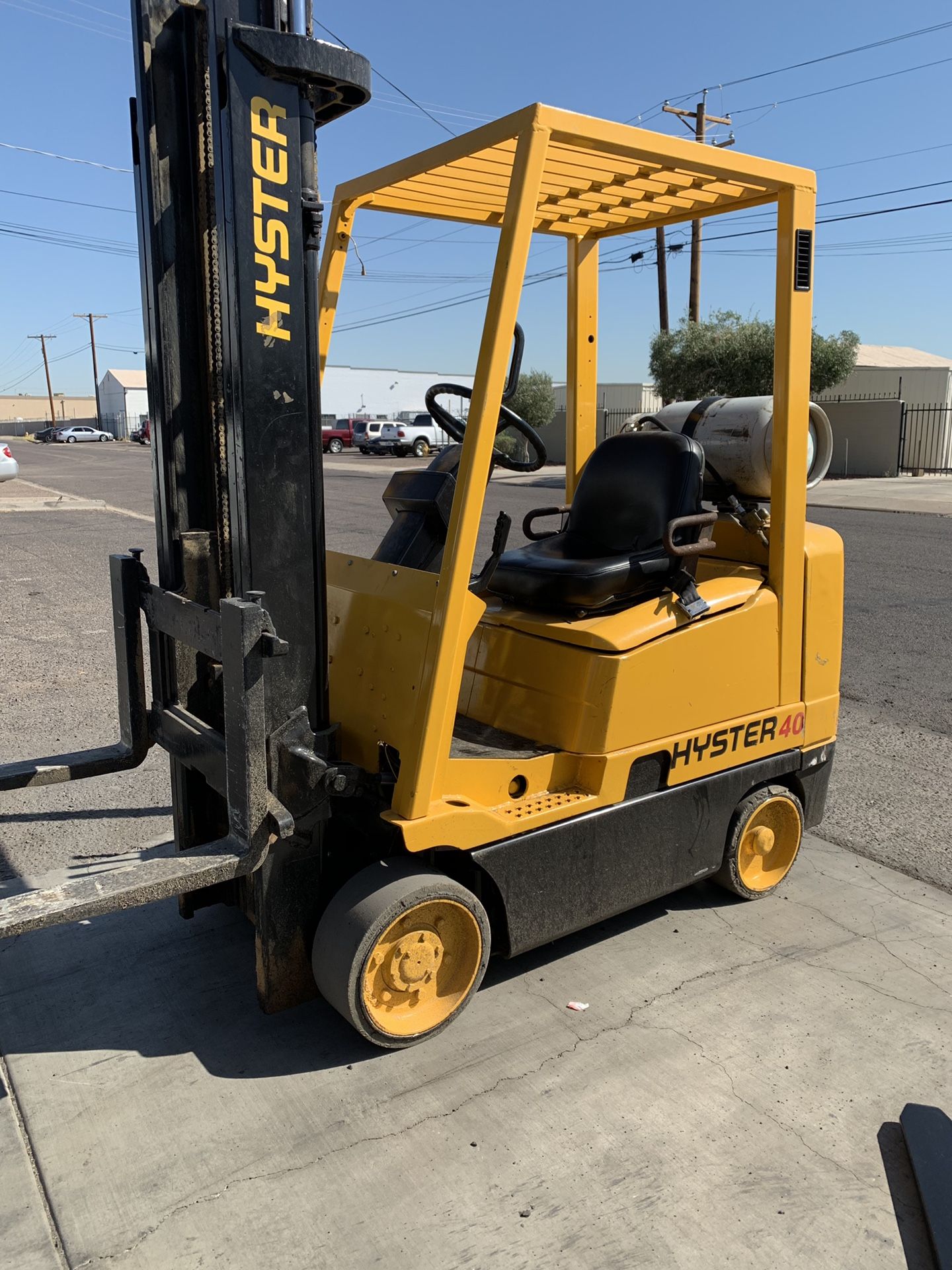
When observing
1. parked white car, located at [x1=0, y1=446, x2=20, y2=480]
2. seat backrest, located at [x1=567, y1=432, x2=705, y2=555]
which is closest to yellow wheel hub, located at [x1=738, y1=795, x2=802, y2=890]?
seat backrest, located at [x1=567, y1=432, x2=705, y2=555]

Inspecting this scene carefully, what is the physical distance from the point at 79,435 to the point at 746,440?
7026 centimetres

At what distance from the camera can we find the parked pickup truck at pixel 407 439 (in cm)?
4200

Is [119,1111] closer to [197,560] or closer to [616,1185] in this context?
[616,1185]

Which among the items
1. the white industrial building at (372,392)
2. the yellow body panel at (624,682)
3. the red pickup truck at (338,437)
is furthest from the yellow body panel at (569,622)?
the white industrial building at (372,392)

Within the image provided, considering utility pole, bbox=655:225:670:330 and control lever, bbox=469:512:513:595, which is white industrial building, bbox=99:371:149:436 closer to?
utility pole, bbox=655:225:670:330

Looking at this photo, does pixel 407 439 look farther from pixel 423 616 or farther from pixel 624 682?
pixel 423 616

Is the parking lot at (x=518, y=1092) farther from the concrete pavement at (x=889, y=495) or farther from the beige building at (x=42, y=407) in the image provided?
the beige building at (x=42, y=407)

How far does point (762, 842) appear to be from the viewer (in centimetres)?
396

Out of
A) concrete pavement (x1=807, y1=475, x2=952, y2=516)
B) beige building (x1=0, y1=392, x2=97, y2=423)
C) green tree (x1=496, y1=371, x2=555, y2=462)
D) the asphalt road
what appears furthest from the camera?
beige building (x1=0, y1=392, x2=97, y2=423)

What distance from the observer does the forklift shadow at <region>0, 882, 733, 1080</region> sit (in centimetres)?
304

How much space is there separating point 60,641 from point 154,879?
6627 mm

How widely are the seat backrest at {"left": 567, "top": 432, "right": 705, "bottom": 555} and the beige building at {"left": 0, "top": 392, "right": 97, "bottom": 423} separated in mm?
108348

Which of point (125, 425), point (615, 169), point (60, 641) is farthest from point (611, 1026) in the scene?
point (125, 425)

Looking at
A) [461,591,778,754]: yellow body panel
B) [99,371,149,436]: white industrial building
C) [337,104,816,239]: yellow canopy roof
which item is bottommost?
[461,591,778,754]: yellow body panel
